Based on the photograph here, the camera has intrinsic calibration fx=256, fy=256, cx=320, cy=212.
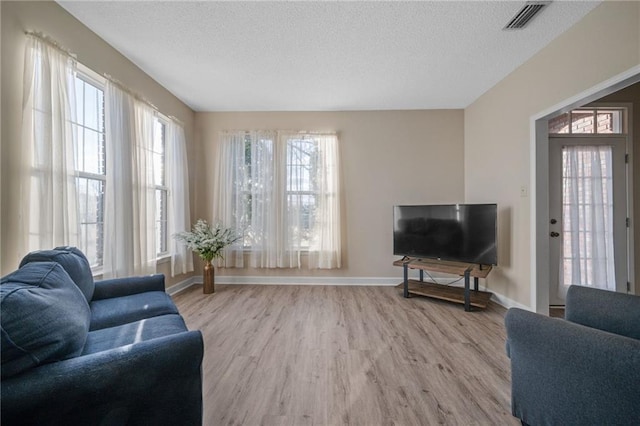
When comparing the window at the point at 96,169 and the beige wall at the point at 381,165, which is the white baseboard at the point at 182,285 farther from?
the beige wall at the point at 381,165

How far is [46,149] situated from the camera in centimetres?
187

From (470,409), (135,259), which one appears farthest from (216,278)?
Result: (470,409)

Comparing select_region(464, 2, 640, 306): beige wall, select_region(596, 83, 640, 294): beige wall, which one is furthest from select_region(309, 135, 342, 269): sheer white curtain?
select_region(596, 83, 640, 294): beige wall

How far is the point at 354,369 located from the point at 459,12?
2.93m

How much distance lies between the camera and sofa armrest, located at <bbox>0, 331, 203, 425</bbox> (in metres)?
0.84

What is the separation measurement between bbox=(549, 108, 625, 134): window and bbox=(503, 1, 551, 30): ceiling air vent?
61.5 inches

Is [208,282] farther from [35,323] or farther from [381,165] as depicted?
[381,165]

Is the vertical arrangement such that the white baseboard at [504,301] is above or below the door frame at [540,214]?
below

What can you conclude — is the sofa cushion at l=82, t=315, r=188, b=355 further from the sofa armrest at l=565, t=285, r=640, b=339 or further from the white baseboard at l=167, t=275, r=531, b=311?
the white baseboard at l=167, t=275, r=531, b=311

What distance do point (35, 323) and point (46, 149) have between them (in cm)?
158

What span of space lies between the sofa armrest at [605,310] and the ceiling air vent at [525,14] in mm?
2115

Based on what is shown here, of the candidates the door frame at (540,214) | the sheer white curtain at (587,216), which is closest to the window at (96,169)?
the door frame at (540,214)

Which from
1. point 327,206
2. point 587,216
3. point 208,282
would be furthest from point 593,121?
point 208,282

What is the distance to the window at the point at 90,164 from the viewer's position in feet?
7.59
